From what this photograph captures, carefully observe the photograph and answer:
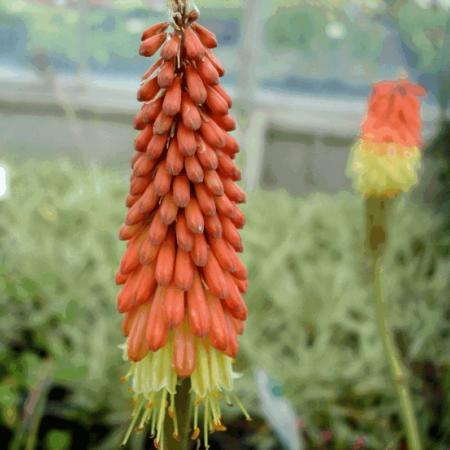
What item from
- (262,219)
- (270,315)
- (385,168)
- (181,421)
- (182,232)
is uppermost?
(262,219)

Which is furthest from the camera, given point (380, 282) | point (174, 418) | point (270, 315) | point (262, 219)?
point (262, 219)

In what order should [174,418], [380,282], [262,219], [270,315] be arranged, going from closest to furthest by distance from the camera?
1. [174,418]
2. [380,282]
3. [270,315]
4. [262,219]

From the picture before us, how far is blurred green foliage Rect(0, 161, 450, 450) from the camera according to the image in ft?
6.37

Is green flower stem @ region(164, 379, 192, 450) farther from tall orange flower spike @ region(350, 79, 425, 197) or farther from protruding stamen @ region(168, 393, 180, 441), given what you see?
tall orange flower spike @ region(350, 79, 425, 197)

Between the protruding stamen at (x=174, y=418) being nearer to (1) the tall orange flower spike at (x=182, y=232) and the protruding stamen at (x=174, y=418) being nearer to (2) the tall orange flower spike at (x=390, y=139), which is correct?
(1) the tall orange flower spike at (x=182, y=232)

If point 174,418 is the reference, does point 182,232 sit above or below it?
above

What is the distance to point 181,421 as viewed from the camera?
0.75 m

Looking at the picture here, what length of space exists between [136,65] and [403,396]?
280 centimetres

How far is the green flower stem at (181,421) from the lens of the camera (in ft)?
2.46

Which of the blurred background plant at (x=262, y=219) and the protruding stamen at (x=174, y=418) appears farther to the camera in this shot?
the blurred background plant at (x=262, y=219)

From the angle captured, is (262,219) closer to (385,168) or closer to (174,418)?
(385,168)

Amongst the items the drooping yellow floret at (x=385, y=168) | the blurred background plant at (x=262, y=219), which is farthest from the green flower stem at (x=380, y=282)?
the blurred background plant at (x=262, y=219)

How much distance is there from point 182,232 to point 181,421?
19 cm

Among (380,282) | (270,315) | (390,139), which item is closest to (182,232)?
(380,282)
